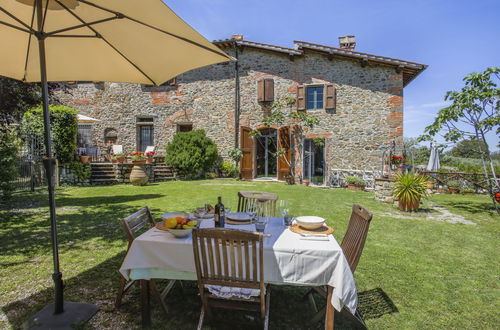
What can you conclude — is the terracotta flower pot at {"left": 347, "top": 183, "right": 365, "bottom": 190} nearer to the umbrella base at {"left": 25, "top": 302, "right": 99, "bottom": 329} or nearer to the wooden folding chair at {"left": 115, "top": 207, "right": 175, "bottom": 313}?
the wooden folding chair at {"left": 115, "top": 207, "right": 175, "bottom": 313}

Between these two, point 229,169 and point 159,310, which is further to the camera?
point 229,169

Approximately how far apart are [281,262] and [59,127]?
1043 cm

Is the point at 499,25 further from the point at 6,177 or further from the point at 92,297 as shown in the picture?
the point at 6,177

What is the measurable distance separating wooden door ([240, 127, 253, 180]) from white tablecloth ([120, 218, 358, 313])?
10.7 m

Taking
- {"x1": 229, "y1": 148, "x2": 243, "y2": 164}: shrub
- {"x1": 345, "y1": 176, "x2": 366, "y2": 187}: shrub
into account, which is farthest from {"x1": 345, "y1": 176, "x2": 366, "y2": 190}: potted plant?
{"x1": 229, "y1": 148, "x2": 243, "y2": 164}: shrub

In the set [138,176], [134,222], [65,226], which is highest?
[134,222]

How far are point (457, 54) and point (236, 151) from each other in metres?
8.48

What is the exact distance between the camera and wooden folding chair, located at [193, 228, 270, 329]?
67.5 inches

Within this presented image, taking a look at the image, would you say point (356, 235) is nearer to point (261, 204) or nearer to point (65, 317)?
point (261, 204)

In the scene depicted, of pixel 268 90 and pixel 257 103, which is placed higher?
pixel 268 90

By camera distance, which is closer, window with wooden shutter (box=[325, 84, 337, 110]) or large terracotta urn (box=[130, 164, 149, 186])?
large terracotta urn (box=[130, 164, 149, 186])

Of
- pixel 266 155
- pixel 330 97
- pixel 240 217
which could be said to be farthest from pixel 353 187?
pixel 240 217

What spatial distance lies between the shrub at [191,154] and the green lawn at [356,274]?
554 cm

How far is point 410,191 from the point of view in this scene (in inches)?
259
